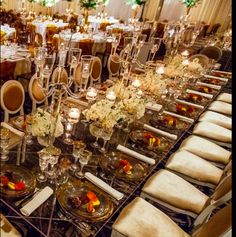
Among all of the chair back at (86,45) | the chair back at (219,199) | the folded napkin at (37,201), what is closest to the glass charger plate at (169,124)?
the chair back at (219,199)

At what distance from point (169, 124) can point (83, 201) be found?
51.3 inches

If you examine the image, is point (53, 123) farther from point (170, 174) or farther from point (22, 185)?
point (170, 174)

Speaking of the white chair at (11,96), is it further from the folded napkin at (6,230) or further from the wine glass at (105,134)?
the folded napkin at (6,230)

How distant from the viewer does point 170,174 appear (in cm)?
224

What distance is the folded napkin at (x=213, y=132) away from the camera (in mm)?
3096

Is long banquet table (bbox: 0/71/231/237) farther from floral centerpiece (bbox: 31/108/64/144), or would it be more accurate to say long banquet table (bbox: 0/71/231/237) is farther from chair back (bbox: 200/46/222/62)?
chair back (bbox: 200/46/222/62)

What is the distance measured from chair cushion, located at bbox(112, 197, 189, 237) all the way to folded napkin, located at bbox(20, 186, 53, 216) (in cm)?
50

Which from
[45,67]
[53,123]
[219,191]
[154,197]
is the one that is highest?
[45,67]

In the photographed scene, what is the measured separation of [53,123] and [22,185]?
1.40 ft

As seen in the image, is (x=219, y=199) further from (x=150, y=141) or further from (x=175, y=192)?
(x=150, y=141)

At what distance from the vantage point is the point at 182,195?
2.04 meters

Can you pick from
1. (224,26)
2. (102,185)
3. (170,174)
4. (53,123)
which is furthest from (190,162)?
(224,26)

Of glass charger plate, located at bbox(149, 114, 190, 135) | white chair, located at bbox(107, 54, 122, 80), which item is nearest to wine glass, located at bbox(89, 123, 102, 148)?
glass charger plate, located at bbox(149, 114, 190, 135)

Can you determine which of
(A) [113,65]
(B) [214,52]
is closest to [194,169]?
(A) [113,65]
